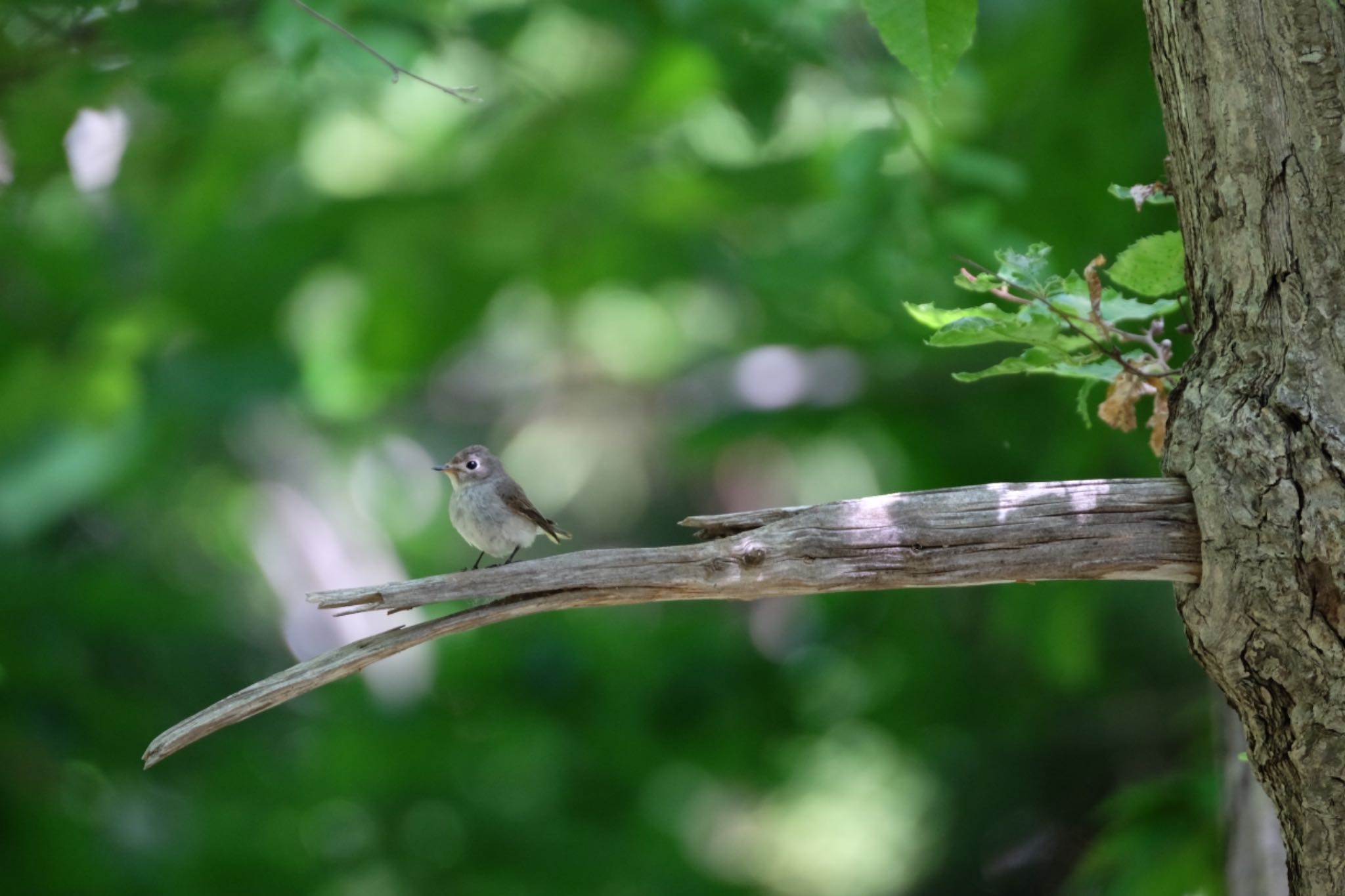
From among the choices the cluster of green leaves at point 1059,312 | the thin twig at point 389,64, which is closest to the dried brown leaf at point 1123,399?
the cluster of green leaves at point 1059,312

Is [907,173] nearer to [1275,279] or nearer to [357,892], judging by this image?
[1275,279]

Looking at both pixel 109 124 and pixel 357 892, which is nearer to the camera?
pixel 109 124

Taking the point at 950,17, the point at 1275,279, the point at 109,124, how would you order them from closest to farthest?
the point at 1275,279, the point at 950,17, the point at 109,124

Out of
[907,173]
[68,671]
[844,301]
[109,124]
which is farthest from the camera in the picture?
[68,671]

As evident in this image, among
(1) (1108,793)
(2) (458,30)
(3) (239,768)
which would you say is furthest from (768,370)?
(3) (239,768)

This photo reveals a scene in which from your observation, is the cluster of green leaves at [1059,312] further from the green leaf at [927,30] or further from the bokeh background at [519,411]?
the bokeh background at [519,411]

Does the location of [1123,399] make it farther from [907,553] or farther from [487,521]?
[487,521]

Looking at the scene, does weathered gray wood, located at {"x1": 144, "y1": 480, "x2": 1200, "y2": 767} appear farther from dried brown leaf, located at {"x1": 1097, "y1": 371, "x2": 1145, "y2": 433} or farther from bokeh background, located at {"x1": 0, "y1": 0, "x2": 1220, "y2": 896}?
bokeh background, located at {"x1": 0, "y1": 0, "x2": 1220, "y2": 896}
